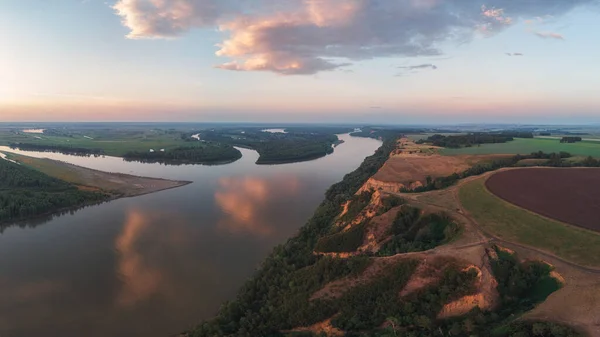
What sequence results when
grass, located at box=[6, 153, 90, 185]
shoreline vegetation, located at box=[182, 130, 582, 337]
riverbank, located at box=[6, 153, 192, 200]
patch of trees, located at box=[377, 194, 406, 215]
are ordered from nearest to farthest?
1. shoreline vegetation, located at box=[182, 130, 582, 337]
2. patch of trees, located at box=[377, 194, 406, 215]
3. riverbank, located at box=[6, 153, 192, 200]
4. grass, located at box=[6, 153, 90, 185]

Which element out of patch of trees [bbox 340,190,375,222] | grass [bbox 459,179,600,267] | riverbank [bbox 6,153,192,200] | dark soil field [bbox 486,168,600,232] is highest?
dark soil field [bbox 486,168,600,232]

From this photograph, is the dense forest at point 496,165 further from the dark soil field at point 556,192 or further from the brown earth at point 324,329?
the brown earth at point 324,329

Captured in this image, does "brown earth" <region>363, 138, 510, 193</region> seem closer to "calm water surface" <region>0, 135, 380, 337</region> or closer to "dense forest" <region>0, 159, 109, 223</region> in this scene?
Answer: "calm water surface" <region>0, 135, 380, 337</region>

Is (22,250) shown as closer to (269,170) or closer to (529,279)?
(529,279)

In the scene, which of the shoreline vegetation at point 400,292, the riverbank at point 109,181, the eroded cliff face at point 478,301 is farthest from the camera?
the riverbank at point 109,181

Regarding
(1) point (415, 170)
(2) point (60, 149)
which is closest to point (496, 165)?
(1) point (415, 170)

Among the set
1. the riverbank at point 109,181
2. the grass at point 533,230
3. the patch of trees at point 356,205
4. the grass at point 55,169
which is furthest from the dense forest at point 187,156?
the grass at point 533,230

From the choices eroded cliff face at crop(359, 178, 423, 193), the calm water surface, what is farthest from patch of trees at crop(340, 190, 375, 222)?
the calm water surface

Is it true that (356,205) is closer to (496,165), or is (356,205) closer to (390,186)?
(390,186)

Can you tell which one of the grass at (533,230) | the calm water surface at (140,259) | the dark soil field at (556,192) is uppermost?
the dark soil field at (556,192)
